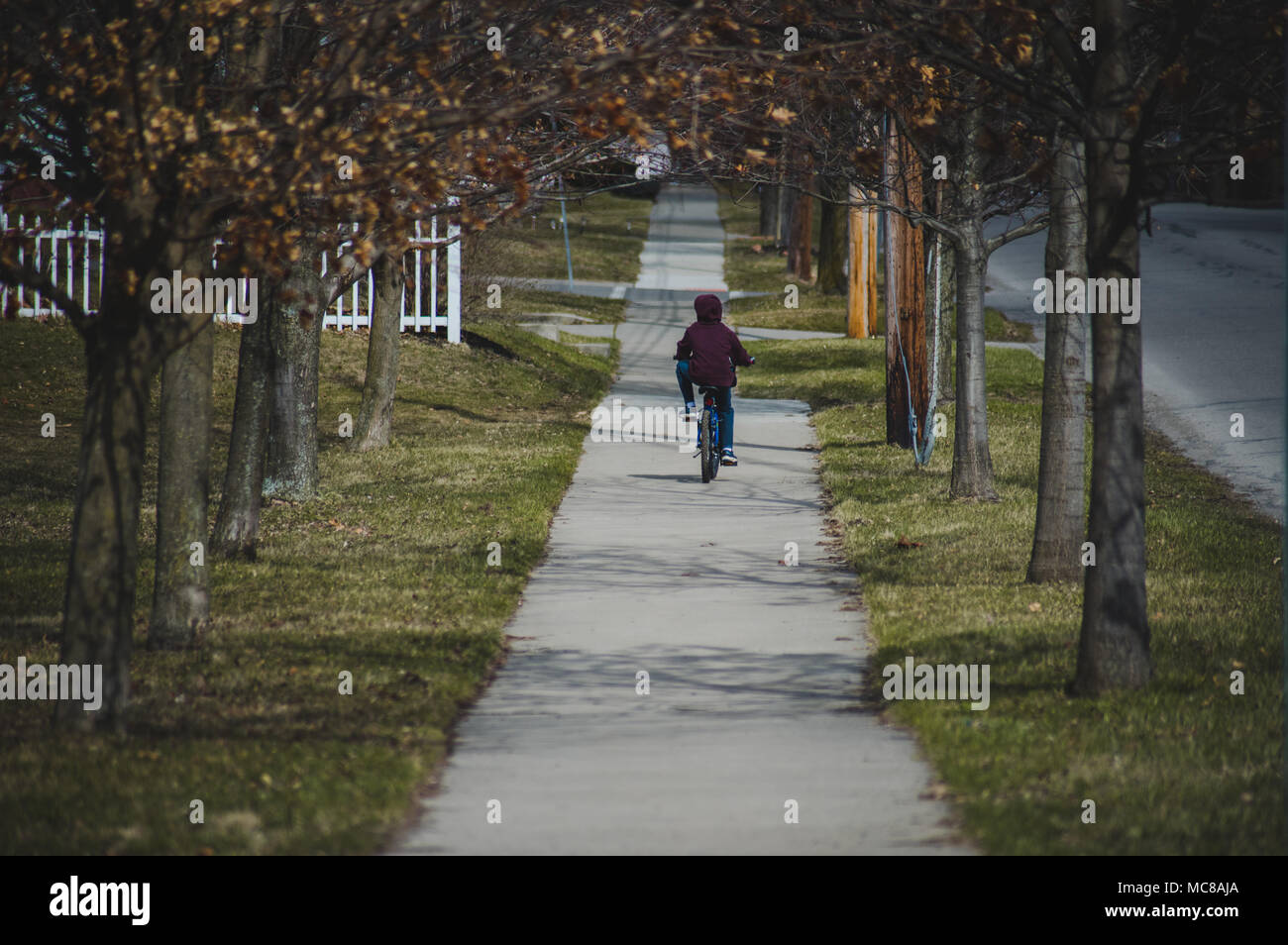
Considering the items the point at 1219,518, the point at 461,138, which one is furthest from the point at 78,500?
the point at 1219,518

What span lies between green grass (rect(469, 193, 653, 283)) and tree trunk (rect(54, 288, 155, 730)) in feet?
57.8

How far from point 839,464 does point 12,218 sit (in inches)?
371

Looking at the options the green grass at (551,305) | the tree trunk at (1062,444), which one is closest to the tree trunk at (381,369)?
the tree trunk at (1062,444)

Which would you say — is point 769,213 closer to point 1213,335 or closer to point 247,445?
point 1213,335

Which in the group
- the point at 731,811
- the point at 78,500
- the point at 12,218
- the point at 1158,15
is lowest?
the point at 731,811

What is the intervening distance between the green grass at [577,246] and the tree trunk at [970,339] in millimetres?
12519

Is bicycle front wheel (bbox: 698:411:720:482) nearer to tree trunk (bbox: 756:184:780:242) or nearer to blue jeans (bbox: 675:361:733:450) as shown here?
blue jeans (bbox: 675:361:733:450)

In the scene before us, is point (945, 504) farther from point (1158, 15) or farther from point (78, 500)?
point (78, 500)

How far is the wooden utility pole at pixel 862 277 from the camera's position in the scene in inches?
1006

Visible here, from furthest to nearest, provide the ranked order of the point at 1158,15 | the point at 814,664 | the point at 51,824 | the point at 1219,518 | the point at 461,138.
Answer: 1. the point at 1219,518
2. the point at 814,664
3. the point at 1158,15
4. the point at 461,138
5. the point at 51,824

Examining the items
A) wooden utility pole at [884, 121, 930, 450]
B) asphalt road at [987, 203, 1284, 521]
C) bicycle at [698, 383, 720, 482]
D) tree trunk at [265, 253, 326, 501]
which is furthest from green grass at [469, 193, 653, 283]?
tree trunk at [265, 253, 326, 501]

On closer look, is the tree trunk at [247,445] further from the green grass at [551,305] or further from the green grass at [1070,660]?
the green grass at [551,305]

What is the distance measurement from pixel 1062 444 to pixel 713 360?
5098 millimetres

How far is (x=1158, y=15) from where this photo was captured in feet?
24.0
